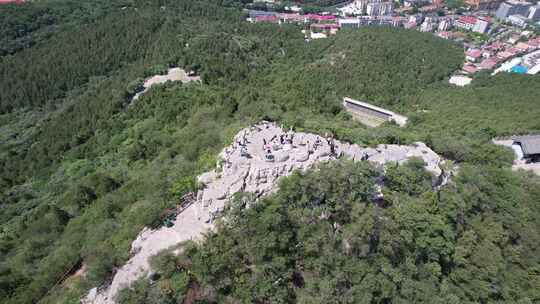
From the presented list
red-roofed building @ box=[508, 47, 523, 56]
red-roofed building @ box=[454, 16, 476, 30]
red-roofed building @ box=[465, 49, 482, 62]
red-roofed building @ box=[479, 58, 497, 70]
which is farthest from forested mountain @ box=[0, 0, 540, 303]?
red-roofed building @ box=[454, 16, 476, 30]

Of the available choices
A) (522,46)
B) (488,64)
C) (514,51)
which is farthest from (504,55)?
(522,46)

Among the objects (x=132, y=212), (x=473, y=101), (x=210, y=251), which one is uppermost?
(x=210, y=251)

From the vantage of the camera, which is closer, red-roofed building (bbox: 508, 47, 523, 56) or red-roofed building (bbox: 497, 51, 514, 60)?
red-roofed building (bbox: 497, 51, 514, 60)

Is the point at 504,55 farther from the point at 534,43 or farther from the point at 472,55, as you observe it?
the point at 534,43

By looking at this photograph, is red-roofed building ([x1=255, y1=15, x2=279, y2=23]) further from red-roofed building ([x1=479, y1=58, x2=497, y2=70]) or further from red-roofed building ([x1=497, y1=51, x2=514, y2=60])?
red-roofed building ([x1=497, y1=51, x2=514, y2=60])

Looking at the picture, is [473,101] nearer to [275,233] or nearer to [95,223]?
[275,233]

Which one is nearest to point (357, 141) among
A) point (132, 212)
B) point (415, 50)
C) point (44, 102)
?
point (132, 212)
